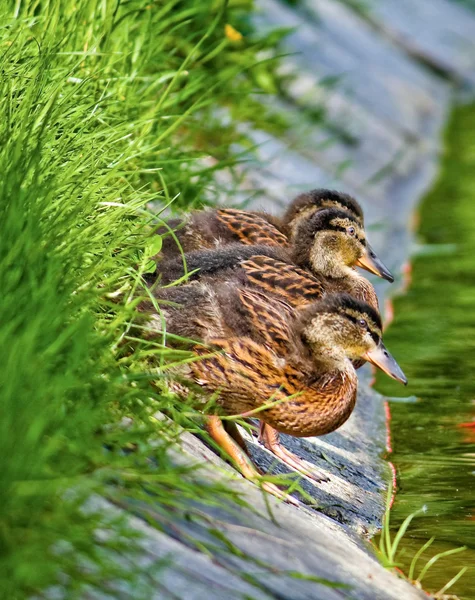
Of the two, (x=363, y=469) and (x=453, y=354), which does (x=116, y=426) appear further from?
(x=453, y=354)

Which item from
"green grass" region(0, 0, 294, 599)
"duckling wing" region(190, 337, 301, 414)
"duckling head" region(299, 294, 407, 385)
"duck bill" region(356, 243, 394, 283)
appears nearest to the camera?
"green grass" region(0, 0, 294, 599)

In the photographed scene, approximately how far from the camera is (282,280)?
5680mm

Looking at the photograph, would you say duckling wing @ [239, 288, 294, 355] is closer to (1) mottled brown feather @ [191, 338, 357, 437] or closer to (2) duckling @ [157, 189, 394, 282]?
(1) mottled brown feather @ [191, 338, 357, 437]

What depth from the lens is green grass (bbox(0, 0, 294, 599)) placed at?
3.30 m

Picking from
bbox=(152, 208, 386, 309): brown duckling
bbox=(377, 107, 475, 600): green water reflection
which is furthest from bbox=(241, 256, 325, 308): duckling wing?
bbox=(377, 107, 475, 600): green water reflection

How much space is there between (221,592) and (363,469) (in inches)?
101

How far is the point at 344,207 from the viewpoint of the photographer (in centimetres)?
701

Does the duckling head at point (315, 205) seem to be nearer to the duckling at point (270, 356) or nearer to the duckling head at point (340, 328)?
the duckling head at point (340, 328)

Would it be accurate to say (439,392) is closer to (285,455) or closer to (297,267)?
(297,267)

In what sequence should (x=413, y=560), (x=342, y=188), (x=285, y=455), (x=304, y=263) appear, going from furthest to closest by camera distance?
(x=342, y=188) → (x=304, y=263) → (x=285, y=455) → (x=413, y=560)

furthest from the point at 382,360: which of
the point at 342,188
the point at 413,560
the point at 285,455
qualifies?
the point at 342,188

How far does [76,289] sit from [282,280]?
134cm

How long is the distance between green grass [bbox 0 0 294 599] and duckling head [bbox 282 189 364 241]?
47 cm

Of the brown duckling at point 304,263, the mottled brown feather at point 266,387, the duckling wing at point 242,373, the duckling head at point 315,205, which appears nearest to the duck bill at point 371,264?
the brown duckling at point 304,263
